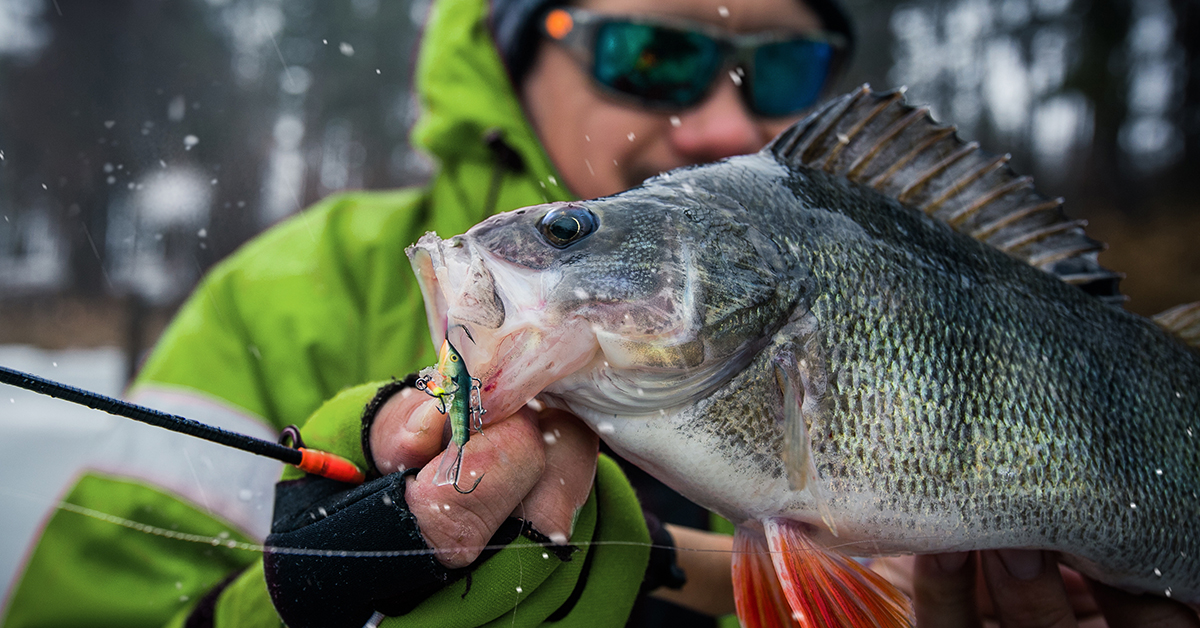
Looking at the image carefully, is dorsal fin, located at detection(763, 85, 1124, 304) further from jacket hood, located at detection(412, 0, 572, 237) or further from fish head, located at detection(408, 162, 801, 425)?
jacket hood, located at detection(412, 0, 572, 237)

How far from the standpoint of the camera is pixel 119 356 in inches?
203

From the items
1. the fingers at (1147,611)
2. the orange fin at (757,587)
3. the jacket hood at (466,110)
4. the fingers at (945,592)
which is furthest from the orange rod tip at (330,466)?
the fingers at (1147,611)

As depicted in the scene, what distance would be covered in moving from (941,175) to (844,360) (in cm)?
34

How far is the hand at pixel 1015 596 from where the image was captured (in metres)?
0.91

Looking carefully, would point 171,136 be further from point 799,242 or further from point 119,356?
point 119,356

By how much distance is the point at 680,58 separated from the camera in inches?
49.1

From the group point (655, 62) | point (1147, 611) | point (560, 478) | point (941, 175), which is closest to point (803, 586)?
point (560, 478)

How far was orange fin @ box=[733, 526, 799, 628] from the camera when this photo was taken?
2.25 ft

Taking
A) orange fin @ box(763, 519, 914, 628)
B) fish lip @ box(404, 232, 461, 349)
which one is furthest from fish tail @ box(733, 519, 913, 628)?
fish lip @ box(404, 232, 461, 349)

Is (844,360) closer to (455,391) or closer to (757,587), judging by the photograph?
(757,587)

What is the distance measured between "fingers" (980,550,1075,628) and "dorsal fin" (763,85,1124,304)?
38 centimetres

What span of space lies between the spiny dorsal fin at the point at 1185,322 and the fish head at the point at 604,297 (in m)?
0.74

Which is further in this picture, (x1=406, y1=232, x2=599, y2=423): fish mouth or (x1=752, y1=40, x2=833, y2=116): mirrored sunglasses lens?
(x1=752, y1=40, x2=833, y2=116): mirrored sunglasses lens

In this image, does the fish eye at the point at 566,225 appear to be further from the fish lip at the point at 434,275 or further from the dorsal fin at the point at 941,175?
the dorsal fin at the point at 941,175
